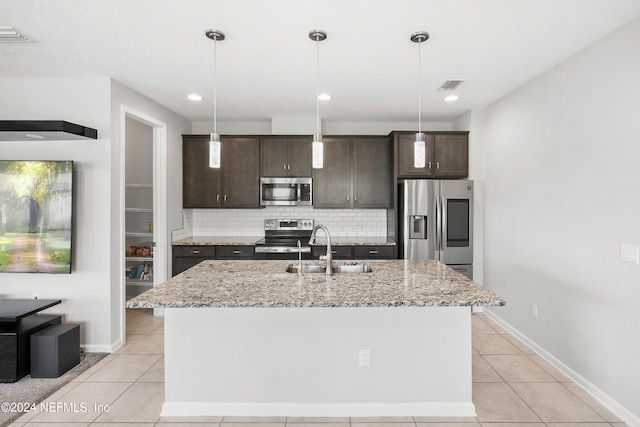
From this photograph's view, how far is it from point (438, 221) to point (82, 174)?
12.7ft

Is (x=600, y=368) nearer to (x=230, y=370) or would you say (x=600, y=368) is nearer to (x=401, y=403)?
(x=401, y=403)

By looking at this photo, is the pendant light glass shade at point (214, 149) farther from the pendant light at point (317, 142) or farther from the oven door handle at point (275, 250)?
the oven door handle at point (275, 250)

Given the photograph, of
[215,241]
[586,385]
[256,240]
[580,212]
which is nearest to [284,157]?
[256,240]

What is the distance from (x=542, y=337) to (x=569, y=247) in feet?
3.02

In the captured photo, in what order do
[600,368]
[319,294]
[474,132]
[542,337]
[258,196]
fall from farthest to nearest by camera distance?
[258,196] < [474,132] < [542,337] < [600,368] < [319,294]

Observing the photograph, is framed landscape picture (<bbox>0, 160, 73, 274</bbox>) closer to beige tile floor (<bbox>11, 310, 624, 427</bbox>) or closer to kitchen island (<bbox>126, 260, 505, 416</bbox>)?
beige tile floor (<bbox>11, 310, 624, 427</bbox>)

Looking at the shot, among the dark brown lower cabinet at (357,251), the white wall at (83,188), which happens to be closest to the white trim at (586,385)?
the dark brown lower cabinet at (357,251)

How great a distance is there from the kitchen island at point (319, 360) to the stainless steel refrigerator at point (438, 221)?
219cm

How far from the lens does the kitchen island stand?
2.39 metres

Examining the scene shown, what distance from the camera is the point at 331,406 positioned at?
7.86 feet

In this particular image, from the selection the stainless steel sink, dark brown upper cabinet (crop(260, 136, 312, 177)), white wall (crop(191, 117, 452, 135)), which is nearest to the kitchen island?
the stainless steel sink

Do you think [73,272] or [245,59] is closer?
[245,59]

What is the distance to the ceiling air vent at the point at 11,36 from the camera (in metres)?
2.52

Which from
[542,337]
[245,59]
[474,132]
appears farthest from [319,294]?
[474,132]
